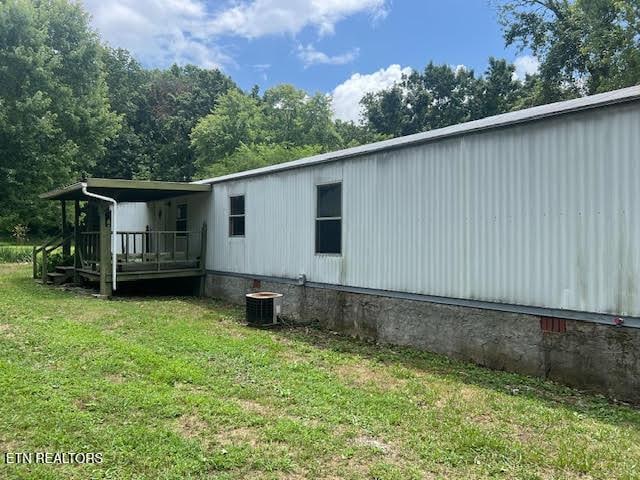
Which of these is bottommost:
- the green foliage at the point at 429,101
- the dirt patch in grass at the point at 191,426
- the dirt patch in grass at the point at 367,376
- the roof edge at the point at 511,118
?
the dirt patch in grass at the point at 367,376

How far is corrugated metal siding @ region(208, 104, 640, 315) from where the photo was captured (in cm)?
472

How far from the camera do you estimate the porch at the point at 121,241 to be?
35.9ft

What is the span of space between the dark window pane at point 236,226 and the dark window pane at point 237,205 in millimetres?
135

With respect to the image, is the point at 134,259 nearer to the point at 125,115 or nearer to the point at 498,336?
the point at 498,336

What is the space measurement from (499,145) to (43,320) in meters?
7.02

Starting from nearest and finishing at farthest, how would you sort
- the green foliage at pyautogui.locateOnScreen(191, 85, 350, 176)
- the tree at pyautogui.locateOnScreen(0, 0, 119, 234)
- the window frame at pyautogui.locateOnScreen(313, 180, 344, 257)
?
the window frame at pyautogui.locateOnScreen(313, 180, 344, 257) → the tree at pyautogui.locateOnScreen(0, 0, 119, 234) → the green foliage at pyautogui.locateOnScreen(191, 85, 350, 176)

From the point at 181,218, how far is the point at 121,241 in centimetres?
206

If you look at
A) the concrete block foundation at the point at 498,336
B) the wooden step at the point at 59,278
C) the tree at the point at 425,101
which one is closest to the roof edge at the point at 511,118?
the concrete block foundation at the point at 498,336

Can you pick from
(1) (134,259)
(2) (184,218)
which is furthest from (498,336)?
(2) (184,218)

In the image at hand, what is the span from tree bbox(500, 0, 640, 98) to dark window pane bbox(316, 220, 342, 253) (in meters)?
15.0

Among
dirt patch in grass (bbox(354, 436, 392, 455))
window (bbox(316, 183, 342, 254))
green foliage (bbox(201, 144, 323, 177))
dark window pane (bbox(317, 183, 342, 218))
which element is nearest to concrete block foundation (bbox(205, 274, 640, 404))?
window (bbox(316, 183, 342, 254))

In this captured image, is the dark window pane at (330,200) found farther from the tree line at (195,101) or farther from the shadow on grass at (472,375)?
the tree line at (195,101)

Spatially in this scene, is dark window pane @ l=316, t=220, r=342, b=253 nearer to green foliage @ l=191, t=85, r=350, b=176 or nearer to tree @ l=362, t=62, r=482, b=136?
green foliage @ l=191, t=85, r=350, b=176

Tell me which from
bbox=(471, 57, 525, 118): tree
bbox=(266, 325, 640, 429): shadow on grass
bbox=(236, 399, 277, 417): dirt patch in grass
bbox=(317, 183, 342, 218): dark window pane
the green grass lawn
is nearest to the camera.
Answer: the green grass lawn
